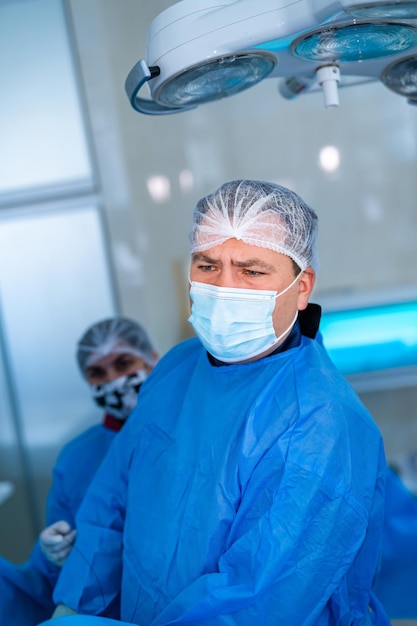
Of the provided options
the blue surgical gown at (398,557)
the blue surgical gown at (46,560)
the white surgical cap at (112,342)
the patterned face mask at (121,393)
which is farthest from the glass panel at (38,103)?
the blue surgical gown at (398,557)

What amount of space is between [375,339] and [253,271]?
4.85 ft

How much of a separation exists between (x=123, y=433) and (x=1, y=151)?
5.15ft

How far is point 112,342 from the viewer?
1.99 meters

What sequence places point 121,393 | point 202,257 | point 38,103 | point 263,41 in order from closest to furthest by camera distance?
point 263,41 < point 202,257 < point 121,393 < point 38,103

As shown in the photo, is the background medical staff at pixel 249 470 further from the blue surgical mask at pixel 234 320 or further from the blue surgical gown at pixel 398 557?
the blue surgical gown at pixel 398 557

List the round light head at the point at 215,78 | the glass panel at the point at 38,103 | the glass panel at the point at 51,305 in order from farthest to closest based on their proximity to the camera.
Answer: the glass panel at the point at 51,305 → the glass panel at the point at 38,103 → the round light head at the point at 215,78

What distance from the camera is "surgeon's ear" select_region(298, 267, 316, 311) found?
130 cm

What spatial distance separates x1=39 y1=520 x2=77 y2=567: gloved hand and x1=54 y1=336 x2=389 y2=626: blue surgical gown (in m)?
0.11

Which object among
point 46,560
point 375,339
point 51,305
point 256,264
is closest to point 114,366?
point 46,560

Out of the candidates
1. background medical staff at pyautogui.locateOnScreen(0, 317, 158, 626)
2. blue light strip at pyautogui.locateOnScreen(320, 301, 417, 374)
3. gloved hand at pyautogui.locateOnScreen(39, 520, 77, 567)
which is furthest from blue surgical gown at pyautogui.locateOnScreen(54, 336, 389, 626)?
blue light strip at pyautogui.locateOnScreen(320, 301, 417, 374)

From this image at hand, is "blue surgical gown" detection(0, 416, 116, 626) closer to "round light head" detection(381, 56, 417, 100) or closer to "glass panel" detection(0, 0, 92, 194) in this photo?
"glass panel" detection(0, 0, 92, 194)

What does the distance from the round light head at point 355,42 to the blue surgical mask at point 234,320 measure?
0.43 meters

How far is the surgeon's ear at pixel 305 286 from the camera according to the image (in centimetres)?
130

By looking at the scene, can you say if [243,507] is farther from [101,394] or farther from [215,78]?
[101,394]
